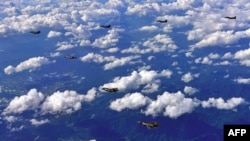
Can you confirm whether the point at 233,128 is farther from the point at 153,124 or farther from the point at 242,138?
the point at 153,124

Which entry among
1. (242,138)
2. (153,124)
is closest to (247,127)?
(242,138)

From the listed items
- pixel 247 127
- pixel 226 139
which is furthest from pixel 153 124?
pixel 247 127

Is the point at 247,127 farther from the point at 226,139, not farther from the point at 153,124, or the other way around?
the point at 153,124

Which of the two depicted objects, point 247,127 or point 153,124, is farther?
point 247,127

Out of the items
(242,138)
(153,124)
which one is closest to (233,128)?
(242,138)

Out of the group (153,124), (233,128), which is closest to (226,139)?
(233,128)

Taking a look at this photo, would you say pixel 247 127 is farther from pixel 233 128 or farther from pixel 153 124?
pixel 153 124
